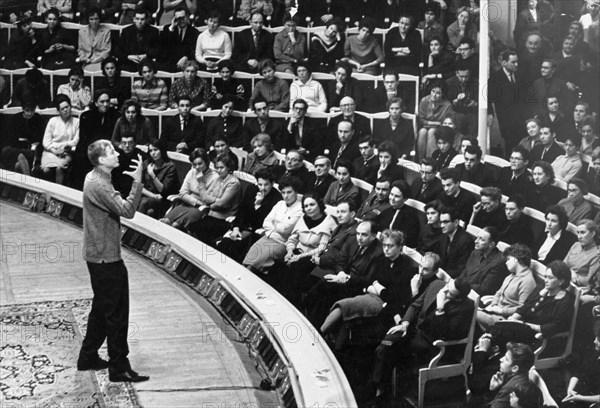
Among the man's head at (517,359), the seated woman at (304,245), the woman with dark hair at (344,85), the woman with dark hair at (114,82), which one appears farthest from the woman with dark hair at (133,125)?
the man's head at (517,359)

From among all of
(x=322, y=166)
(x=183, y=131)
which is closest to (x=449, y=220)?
(x=322, y=166)

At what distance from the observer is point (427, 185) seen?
686 centimetres

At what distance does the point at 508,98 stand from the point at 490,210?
3.21 ft

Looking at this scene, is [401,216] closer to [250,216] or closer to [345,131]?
[345,131]

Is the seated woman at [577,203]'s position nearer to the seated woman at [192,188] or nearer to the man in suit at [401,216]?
the man in suit at [401,216]

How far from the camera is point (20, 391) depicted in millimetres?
5699

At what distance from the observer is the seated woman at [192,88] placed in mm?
9133

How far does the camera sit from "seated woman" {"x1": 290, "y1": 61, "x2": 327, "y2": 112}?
8422mm

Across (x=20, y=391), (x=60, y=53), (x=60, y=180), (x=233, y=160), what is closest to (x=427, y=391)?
(x=20, y=391)

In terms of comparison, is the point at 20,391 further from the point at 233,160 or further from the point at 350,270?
the point at 233,160

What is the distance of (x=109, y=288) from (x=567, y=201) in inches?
102

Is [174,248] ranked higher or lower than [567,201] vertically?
lower

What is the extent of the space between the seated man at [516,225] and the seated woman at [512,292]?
136 millimetres

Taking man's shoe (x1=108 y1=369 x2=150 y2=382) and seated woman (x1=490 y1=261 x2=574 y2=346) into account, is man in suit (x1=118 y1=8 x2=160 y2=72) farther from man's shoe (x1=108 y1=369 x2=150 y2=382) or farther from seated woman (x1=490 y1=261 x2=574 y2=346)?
seated woman (x1=490 y1=261 x2=574 y2=346)
